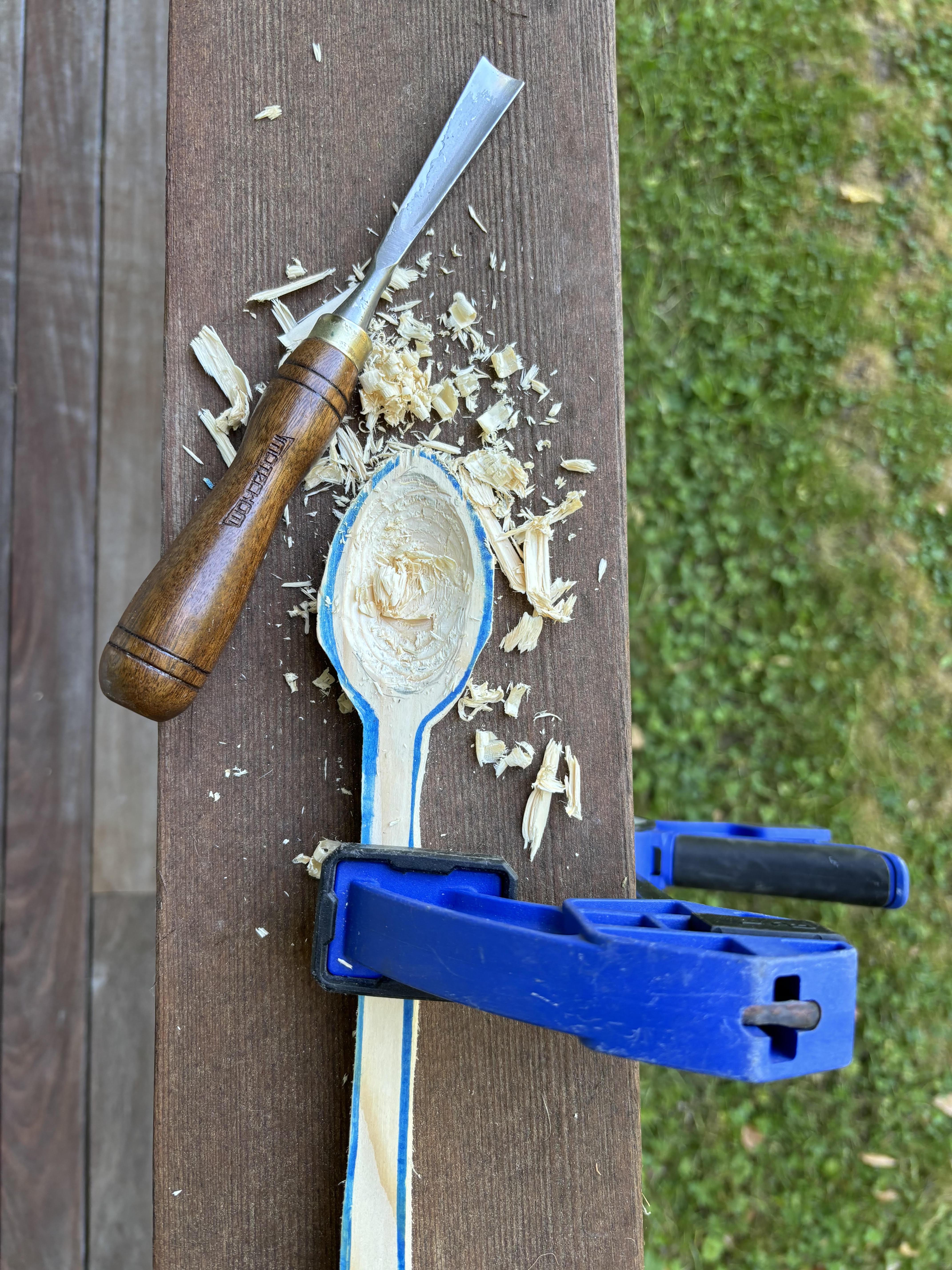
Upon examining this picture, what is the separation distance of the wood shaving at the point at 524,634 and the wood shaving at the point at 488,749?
0.29 feet

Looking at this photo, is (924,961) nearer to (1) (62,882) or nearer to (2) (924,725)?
(2) (924,725)

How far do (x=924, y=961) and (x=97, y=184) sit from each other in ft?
6.20

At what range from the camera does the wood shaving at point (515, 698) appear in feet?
2.66

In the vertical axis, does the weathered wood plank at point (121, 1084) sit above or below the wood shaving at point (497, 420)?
below

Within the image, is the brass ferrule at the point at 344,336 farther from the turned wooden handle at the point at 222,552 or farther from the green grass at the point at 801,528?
the green grass at the point at 801,528

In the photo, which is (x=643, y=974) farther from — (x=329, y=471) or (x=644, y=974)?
(x=329, y=471)

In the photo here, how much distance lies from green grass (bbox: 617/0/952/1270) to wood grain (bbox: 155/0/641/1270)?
655mm

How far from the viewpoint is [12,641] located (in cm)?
132

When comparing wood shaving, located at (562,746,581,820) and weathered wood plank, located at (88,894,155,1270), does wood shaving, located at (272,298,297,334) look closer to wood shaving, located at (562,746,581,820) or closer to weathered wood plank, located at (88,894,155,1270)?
wood shaving, located at (562,746,581,820)

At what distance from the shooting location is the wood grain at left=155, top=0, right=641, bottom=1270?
30.3 inches

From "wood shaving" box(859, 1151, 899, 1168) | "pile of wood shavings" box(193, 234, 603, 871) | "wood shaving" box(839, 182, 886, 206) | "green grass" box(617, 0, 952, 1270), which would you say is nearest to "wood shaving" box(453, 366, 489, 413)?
"pile of wood shavings" box(193, 234, 603, 871)

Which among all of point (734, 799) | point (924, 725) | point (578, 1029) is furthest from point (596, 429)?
point (924, 725)

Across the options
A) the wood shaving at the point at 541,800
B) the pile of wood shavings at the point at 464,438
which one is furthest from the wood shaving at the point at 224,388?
the wood shaving at the point at 541,800

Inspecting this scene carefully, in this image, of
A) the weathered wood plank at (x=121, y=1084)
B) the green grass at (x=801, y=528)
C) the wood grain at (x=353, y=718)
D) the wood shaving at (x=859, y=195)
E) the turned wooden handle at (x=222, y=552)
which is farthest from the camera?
the wood shaving at (x=859, y=195)
